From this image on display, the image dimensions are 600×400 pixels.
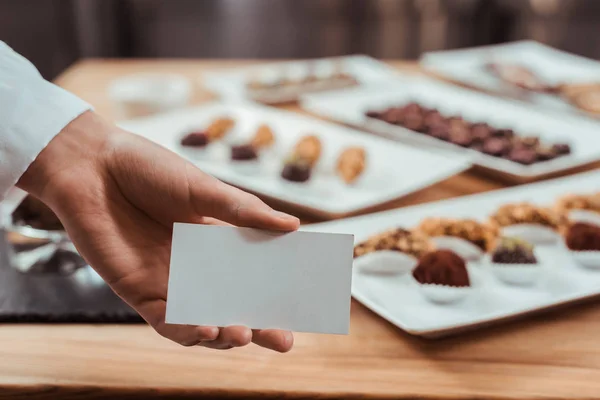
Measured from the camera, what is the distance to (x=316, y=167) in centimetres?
153

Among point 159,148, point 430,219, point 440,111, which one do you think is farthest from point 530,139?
point 159,148

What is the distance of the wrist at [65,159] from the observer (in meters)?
0.95

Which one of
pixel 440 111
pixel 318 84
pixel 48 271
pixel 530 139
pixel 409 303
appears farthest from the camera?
pixel 318 84

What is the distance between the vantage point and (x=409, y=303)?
3.27ft

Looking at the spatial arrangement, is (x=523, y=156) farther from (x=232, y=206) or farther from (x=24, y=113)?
(x=24, y=113)

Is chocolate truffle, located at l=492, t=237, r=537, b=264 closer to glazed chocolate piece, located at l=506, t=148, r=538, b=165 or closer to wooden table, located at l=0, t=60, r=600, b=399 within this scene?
wooden table, located at l=0, t=60, r=600, b=399

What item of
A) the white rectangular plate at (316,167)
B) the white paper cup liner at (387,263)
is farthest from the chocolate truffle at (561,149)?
the white paper cup liner at (387,263)

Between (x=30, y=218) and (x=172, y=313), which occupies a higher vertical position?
(x=172, y=313)

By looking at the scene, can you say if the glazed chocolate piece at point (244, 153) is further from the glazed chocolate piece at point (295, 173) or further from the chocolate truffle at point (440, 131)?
the chocolate truffle at point (440, 131)

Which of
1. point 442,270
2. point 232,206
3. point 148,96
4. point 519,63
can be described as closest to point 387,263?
point 442,270

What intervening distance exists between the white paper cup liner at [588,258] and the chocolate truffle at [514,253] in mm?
92

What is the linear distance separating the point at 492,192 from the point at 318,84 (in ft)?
3.08

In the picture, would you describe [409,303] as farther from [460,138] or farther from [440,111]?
[440,111]

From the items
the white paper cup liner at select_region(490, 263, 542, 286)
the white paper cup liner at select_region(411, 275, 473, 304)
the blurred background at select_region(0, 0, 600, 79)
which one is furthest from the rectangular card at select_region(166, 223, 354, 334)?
the blurred background at select_region(0, 0, 600, 79)
